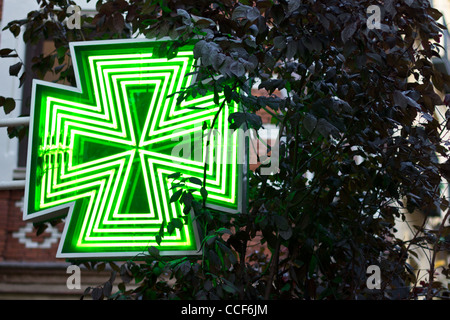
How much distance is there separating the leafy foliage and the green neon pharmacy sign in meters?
0.13

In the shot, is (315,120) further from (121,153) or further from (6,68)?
(6,68)

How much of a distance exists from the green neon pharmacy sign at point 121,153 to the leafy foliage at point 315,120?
127 millimetres

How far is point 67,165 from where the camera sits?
14.0 ft

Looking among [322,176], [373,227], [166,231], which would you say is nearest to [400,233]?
[373,227]

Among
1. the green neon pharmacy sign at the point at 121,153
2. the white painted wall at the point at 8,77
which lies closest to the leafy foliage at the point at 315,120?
the green neon pharmacy sign at the point at 121,153

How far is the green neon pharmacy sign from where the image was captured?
4.07m

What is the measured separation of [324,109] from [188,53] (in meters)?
0.99

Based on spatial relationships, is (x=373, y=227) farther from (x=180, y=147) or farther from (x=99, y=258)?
(x=99, y=258)

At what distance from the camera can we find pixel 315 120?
373 centimetres

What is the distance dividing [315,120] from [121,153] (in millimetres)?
1258

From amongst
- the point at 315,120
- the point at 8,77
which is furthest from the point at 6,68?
the point at 315,120

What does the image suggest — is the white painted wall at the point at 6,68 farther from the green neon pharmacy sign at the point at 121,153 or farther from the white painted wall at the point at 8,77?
the green neon pharmacy sign at the point at 121,153

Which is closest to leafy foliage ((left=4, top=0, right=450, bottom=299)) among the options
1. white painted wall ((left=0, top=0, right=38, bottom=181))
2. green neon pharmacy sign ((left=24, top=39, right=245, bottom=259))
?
green neon pharmacy sign ((left=24, top=39, right=245, bottom=259))

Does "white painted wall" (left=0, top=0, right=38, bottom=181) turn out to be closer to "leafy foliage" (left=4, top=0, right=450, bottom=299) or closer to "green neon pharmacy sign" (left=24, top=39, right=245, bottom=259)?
"leafy foliage" (left=4, top=0, right=450, bottom=299)
